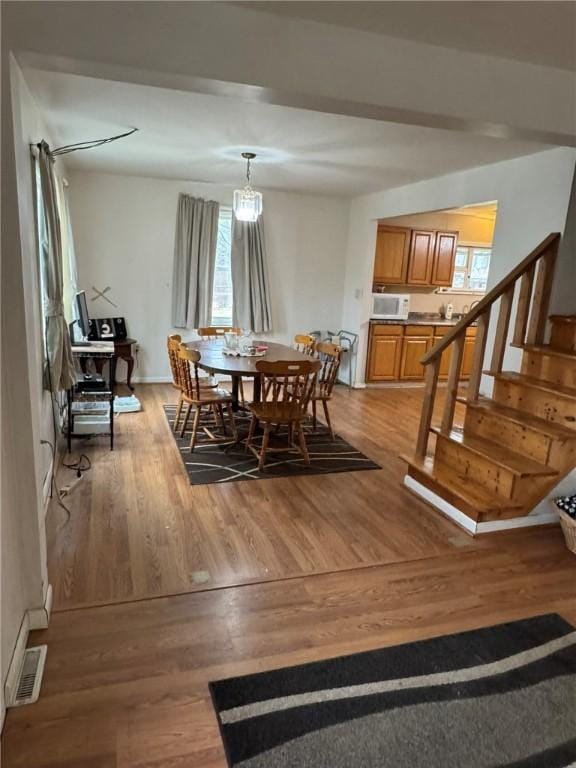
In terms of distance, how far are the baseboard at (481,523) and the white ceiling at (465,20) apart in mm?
2371

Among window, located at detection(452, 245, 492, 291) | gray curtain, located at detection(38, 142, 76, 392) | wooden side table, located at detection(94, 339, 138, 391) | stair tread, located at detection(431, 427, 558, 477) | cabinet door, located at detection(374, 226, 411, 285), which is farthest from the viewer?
window, located at detection(452, 245, 492, 291)

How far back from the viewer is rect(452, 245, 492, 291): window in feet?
23.4

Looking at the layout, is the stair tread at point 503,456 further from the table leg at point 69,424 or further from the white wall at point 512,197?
the table leg at point 69,424

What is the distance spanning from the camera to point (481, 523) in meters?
2.94

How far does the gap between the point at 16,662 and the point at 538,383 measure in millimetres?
3103

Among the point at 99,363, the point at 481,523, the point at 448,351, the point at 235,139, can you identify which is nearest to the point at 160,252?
the point at 99,363

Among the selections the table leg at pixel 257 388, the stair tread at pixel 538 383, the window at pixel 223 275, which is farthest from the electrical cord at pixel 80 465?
the window at pixel 223 275

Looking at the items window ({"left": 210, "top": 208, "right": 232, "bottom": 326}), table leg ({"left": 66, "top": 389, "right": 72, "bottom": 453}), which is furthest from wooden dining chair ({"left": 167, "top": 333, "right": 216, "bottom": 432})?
window ({"left": 210, "top": 208, "right": 232, "bottom": 326})

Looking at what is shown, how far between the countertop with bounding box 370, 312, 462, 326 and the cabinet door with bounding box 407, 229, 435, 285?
0.51 meters

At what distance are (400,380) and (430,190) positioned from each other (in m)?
2.59

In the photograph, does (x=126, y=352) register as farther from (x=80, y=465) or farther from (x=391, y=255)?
(x=391, y=255)

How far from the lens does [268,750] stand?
5.18 feet

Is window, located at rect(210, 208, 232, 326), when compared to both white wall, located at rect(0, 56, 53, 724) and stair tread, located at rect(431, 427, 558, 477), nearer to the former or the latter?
stair tread, located at rect(431, 427, 558, 477)

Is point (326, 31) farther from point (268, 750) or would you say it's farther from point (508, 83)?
point (268, 750)
